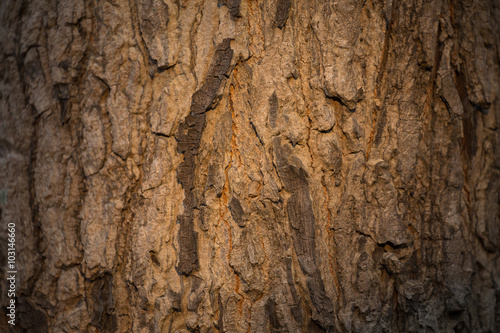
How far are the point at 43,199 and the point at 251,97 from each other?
0.85 meters

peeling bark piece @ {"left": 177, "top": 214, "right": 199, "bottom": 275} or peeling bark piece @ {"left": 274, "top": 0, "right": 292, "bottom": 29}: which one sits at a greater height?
peeling bark piece @ {"left": 274, "top": 0, "right": 292, "bottom": 29}

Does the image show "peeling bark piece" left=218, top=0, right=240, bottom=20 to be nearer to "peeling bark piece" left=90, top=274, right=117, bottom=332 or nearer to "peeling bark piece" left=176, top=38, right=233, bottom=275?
"peeling bark piece" left=176, top=38, right=233, bottom=275

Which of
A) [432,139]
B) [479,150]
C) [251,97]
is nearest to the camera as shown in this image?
[251,97]

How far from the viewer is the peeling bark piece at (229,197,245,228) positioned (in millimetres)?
1249

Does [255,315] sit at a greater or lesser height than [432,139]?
lesser

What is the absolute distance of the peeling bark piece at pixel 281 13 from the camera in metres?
1.25

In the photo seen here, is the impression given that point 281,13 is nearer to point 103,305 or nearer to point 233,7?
point 233,7

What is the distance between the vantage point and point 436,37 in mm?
1328

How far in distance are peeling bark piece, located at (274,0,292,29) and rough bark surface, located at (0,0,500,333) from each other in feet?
0.03

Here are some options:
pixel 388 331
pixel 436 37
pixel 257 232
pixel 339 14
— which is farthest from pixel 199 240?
pixel 436 37

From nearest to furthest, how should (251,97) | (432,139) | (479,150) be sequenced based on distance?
(251,97), (432,139), (479,150)

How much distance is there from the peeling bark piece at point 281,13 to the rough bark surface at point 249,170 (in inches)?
0.4

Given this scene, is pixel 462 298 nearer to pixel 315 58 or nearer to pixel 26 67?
pixel 315 58

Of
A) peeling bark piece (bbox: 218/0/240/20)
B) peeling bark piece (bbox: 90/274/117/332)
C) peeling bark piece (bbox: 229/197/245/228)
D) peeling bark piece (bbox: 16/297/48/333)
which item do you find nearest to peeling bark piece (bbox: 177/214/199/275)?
peeling bark piece (bbox: 229/197/245/228)
